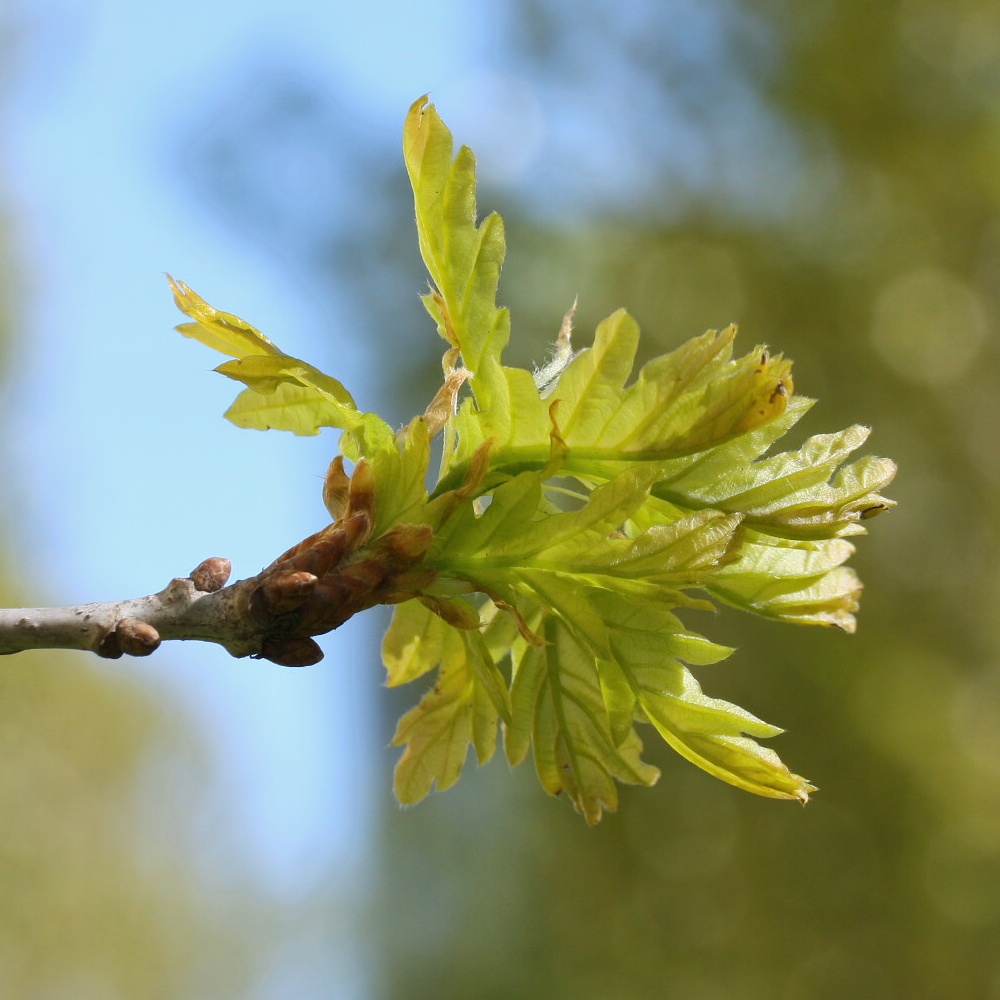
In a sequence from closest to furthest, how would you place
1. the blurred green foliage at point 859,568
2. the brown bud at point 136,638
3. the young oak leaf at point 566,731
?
1. the brown bud at point 136,638
2. the young oak leaf at point 566,731
3. the blurred green foliage at point 859,568

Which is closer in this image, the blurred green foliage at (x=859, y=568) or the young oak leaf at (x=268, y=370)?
the young oak leaf at (x=268, y=370)

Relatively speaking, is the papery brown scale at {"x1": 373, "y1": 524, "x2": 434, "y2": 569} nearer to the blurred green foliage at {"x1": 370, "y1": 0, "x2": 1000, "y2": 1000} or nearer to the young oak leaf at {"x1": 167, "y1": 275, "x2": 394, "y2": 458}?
the young oak leaf at {"x1": 167, "y1": 275, "x2": 394, "y2": 458}

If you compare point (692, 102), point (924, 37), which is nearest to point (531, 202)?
point (692, 102)

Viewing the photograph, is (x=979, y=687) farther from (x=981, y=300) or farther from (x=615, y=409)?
(x=615, y=409)

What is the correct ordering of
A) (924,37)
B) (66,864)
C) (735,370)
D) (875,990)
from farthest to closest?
(66,864)
(924,37)
(875,990)
(735,370)

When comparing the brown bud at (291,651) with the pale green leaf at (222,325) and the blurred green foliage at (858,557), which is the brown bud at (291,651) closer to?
the pale green leaf at (222,325)

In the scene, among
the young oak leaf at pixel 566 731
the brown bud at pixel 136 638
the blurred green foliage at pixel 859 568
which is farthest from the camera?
the blurred green foliage at pixel 859 568

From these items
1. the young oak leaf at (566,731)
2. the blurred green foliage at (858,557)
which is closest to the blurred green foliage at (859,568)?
the blurred green foliage at (858,557)
